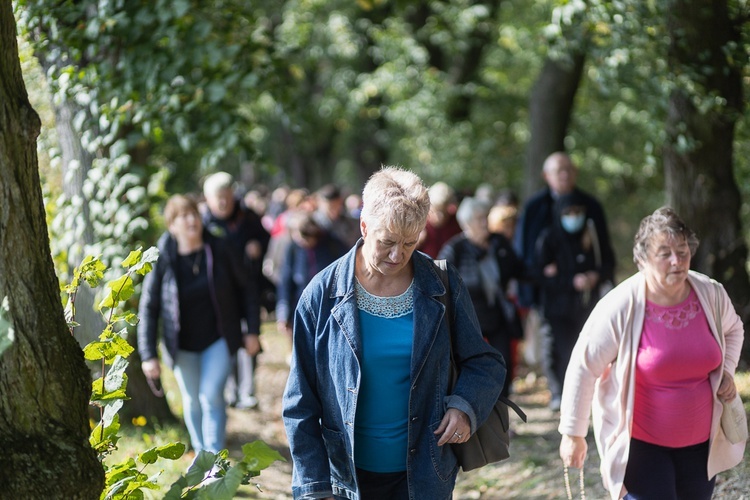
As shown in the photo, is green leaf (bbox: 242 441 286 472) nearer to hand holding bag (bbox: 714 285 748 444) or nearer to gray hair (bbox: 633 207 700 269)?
gray hair (bbox: 633 207 700 269)

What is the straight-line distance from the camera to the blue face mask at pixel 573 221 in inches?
336

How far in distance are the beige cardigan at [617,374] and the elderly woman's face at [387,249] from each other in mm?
1163

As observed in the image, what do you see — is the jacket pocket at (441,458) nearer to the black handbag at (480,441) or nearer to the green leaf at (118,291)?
the black handbag at (480,441)

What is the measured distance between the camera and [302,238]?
30.2 ft

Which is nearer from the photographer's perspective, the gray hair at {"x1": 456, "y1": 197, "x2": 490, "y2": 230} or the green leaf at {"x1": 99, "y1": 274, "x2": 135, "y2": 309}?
the green leaf at {"x1": 99, "y1": 274, "x2": 135, "y2": 309}

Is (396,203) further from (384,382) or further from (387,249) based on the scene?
(384,382)

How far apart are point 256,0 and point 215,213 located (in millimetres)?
2098

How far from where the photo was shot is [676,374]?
4371 millimetres

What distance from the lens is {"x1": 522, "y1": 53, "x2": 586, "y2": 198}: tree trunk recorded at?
43.0 ft

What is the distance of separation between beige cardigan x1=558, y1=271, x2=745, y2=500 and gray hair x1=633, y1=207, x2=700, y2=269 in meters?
0.12

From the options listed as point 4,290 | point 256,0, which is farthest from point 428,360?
point 256,0

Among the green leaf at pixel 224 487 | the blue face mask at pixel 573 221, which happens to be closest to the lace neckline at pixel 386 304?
the green leaf at pixel 224 487

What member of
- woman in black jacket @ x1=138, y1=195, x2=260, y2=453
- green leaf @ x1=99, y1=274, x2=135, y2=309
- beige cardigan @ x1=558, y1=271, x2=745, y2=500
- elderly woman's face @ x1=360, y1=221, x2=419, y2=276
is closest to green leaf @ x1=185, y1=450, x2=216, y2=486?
green leaf @ x1=99, y1=274, x2=135, y2=309

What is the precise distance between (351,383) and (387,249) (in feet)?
1.78
